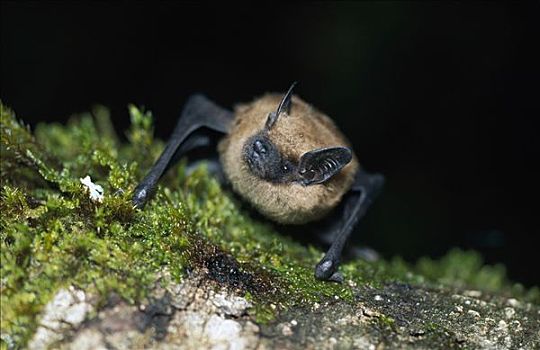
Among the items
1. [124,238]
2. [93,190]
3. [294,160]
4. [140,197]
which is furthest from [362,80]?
[124,238]

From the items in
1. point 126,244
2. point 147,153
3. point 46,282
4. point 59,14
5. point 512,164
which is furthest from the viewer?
point 59,14

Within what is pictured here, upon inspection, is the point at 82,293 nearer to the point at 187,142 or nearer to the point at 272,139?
the point at 272,139

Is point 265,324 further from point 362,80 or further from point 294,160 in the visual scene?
point 362,80

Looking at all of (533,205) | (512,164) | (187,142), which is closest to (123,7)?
(187,142)

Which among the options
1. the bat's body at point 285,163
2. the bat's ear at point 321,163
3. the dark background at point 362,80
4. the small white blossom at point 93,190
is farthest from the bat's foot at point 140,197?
the dark background at point 362,80

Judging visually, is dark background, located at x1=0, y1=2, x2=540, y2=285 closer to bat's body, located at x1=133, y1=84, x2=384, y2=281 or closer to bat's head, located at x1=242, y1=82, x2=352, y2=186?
bat's body, located at x1=133, y1=84, x2=384, y2=281

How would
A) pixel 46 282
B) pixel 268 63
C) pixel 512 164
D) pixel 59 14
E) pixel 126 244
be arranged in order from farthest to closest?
1. pixel 268 63
2. pixel 59 14
3. pixel 512 164
4. pixel 126 244
5. pixel 46 282

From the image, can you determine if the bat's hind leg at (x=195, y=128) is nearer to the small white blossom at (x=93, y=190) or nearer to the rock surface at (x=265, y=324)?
the small white blossom at (x=93, y=190)
